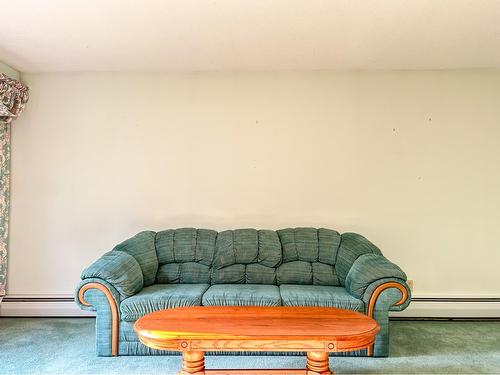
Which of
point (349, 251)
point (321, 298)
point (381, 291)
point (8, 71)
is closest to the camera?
point (381, 291)

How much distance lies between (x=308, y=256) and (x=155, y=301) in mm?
1328

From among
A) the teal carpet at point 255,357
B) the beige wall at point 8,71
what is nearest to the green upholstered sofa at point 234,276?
the teal carpet at point 255,357

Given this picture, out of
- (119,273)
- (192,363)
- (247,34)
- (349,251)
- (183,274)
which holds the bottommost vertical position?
(192,363)

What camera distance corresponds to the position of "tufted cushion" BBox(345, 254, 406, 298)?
269 centimetres

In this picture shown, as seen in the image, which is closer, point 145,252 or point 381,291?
point 381,291

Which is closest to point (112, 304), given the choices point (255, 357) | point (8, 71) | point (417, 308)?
point (255, 357)

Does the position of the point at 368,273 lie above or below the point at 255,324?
above

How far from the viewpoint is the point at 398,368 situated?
2543mm

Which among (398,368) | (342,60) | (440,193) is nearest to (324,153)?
(342,60)

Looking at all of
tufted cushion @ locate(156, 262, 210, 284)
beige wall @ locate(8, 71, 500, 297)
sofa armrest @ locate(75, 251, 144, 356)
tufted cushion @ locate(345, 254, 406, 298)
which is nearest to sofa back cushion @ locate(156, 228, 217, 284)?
tufted cushion @ locate(156, 262, 210, 284)

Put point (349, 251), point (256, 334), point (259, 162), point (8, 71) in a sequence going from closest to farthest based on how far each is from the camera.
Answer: point (256, 334) < point (349, 251) < point (8, 71) < point (259, 162)

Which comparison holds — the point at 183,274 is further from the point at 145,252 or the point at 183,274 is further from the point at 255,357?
the point at 255,357

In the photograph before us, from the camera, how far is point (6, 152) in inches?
143

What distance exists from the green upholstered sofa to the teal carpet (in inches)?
5.3
